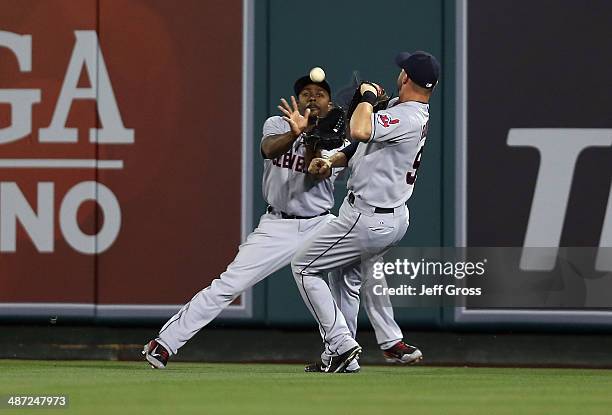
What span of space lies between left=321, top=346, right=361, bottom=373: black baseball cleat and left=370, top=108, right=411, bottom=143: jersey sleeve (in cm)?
120

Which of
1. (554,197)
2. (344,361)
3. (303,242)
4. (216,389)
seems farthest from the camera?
(554,197)

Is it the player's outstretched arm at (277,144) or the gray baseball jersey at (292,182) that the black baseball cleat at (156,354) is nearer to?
the gray baseball jersey at (292,182)

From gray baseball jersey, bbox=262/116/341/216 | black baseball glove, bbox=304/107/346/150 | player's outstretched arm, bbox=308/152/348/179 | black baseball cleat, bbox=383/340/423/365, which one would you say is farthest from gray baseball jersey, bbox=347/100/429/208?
black baseball cleat, bbox=383/340/423/365

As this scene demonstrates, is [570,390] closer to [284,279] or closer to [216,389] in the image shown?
[216,389]

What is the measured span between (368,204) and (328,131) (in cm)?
55

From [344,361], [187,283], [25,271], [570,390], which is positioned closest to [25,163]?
[25,271]

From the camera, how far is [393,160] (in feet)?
28.0

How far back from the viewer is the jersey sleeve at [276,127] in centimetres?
909

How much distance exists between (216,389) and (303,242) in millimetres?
1957

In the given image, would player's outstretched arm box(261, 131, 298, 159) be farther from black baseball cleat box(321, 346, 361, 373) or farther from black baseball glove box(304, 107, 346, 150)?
black baseball cleat box(321, 346, 361, 373)

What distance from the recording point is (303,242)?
9.23 metres

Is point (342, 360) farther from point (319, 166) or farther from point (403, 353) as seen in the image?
point (319, 166)

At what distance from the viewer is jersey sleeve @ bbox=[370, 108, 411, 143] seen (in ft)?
27.4
